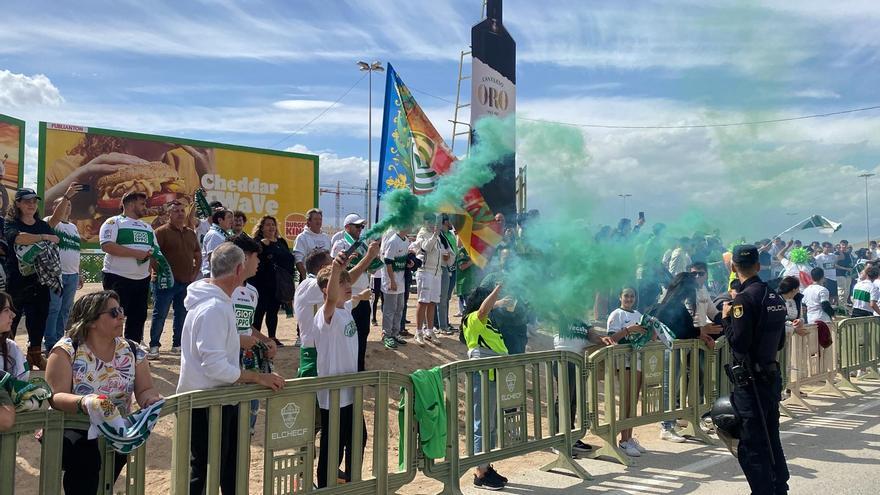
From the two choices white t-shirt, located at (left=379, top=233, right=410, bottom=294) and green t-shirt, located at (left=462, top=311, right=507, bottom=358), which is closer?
green t-shirt, located at (left=462, top=311, right=507, bottom=358)

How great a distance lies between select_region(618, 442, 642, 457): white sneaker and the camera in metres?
7.27

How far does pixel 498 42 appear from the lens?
15.7 meters

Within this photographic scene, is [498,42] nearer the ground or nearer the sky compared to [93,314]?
nearer the sky

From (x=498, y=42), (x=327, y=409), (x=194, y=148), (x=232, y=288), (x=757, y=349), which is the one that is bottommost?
(x=327, y=409)

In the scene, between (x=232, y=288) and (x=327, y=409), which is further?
(x=327, y=409)

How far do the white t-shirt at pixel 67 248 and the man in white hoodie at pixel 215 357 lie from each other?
177 inches

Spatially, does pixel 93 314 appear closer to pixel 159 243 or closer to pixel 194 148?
pixel 159 243

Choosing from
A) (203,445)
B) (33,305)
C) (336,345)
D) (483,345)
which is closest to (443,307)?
(483,345)

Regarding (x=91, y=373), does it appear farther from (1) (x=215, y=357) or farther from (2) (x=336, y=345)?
(2) (x=336, y=345)

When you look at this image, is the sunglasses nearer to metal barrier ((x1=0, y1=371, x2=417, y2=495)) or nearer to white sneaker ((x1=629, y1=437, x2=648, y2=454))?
metal barrier ((x1=0, y1=371, x2=417, y2=495))

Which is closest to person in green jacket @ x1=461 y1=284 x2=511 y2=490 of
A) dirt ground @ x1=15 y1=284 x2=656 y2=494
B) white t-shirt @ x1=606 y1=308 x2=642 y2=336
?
dirt ground @ x1=15 y1=284 x2=656 y2=494

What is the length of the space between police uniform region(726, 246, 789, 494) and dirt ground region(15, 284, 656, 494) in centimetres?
201

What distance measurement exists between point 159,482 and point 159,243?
3285mm

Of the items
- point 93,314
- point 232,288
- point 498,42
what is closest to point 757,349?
point 232,288
